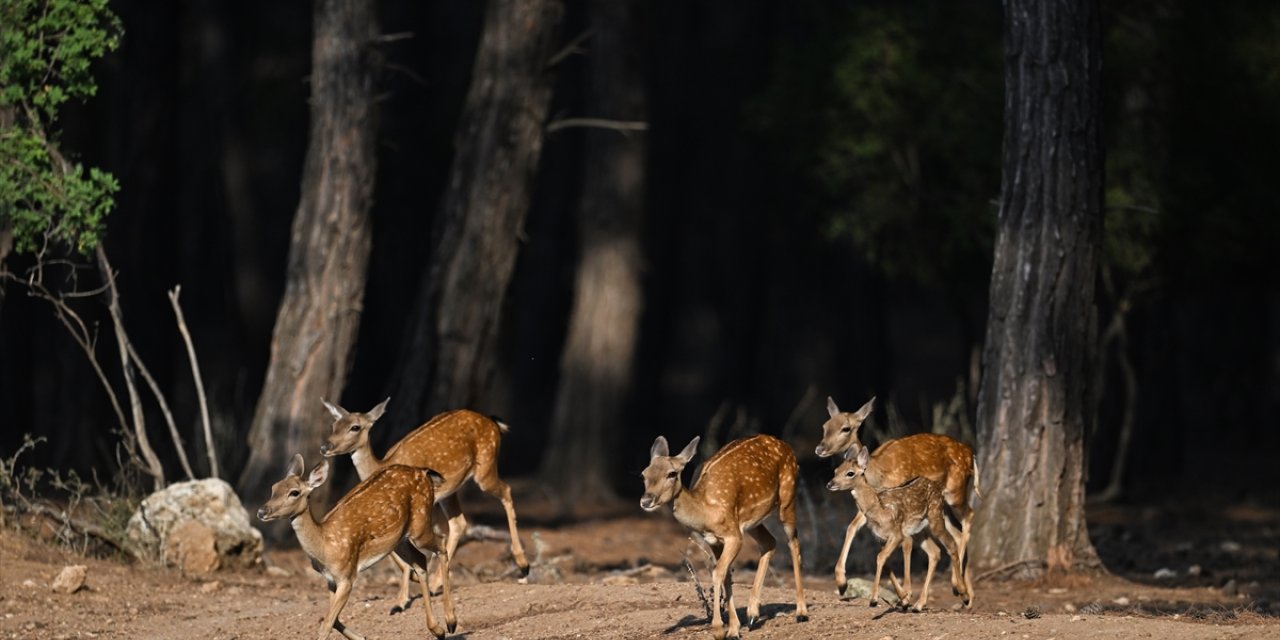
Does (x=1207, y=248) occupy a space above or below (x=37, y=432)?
above

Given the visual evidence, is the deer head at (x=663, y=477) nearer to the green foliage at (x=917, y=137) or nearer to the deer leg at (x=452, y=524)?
the deer leg at (x=452, y=524)

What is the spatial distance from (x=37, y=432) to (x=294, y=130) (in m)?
11.0

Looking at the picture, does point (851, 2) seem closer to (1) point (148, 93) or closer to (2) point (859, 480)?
(1) point (148, 93)

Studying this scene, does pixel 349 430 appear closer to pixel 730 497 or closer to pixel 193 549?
pixel 193 549

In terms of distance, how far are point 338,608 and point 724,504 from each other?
2142 millimetres

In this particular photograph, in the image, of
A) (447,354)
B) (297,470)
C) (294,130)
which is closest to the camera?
(297,470)

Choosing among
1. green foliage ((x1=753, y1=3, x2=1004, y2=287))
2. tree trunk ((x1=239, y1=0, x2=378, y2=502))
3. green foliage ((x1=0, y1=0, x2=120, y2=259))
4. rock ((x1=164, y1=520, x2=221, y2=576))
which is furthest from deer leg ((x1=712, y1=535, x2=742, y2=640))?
green foliage ((x1=753, y1=3, x2=1004, y2=287))

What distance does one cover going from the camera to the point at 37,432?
22531mm

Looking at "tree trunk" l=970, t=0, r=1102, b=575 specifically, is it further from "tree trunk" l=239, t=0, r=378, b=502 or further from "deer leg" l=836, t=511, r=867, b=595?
"tree trunk" l=239, t=0, r=378, b=502

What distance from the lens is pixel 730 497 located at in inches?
416

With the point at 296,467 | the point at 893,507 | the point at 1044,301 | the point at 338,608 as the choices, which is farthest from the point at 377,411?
the point at 1044,301

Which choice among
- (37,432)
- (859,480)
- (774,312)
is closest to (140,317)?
(37,432)

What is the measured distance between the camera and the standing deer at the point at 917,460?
1159 centimetres

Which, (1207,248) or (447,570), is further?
(1207,248)
